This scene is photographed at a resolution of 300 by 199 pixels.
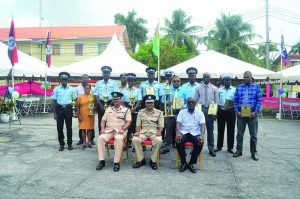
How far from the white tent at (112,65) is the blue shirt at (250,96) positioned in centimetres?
935

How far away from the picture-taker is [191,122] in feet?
21.3

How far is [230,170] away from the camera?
620 cm

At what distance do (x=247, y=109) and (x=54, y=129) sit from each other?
6952mm

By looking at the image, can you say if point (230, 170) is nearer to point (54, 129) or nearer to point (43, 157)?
point (43, 157)

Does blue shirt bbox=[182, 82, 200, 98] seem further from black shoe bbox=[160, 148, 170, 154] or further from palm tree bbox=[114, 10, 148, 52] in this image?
palm tree bbox=[114, 10, 148, 52]

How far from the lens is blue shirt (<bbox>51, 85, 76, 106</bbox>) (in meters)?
7.88

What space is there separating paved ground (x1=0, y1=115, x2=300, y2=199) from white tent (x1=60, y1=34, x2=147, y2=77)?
8414 mm

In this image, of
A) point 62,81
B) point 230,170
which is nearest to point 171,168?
point 230,170

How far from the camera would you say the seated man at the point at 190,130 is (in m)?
6.14

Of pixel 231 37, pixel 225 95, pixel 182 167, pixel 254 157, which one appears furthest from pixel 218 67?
pixel 231 37

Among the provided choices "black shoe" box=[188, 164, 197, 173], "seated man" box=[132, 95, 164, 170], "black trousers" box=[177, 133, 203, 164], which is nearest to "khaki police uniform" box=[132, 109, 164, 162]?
"seated man" box=[132, 95, 164, 170]

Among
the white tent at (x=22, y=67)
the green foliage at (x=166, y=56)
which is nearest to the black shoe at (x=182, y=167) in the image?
the white tent at (x=22, y=67)

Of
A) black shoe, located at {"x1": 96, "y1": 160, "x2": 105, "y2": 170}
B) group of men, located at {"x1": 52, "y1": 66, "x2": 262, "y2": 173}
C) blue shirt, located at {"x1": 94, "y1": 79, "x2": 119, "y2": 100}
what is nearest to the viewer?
black shoe, located at {"x1": 96, "y1": 160, "x2": 105, "y2": 170}

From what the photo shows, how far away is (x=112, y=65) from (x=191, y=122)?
11.1 meters
